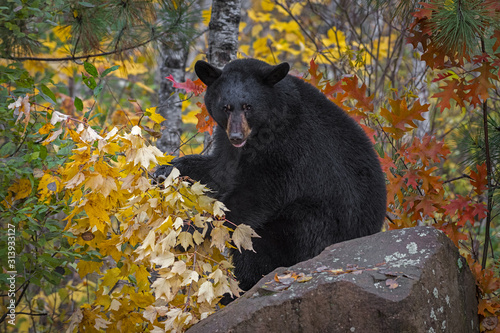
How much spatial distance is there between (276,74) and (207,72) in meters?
0.49

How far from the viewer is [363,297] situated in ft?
7.25

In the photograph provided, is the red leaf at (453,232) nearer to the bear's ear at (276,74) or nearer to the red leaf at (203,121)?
the bear's ear at (276,74)

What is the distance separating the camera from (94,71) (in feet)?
9.49

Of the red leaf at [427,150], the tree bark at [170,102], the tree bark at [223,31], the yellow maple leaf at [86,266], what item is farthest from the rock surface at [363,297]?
the tree bark at [170,102]

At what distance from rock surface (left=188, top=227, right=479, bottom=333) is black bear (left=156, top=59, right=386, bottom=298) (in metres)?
0.68

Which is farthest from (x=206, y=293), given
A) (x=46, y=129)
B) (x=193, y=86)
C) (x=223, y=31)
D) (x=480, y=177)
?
(x=223, y=31)

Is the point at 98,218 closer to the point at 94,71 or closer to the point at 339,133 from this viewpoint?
the point at 94,71

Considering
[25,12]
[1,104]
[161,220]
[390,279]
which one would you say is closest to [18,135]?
[1,104]

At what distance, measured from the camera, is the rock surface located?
86.2 inches

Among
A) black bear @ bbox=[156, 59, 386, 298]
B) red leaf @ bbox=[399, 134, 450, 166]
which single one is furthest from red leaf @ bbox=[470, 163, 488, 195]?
black bear @ bbox=[156, 59, 386, 298]

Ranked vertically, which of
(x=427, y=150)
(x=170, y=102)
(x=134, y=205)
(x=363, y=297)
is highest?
(x=170, y=102)

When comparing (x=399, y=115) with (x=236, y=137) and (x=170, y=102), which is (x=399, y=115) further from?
(x=170, y=102)

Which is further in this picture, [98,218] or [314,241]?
[314,241]

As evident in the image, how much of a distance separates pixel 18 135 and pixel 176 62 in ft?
7.58
